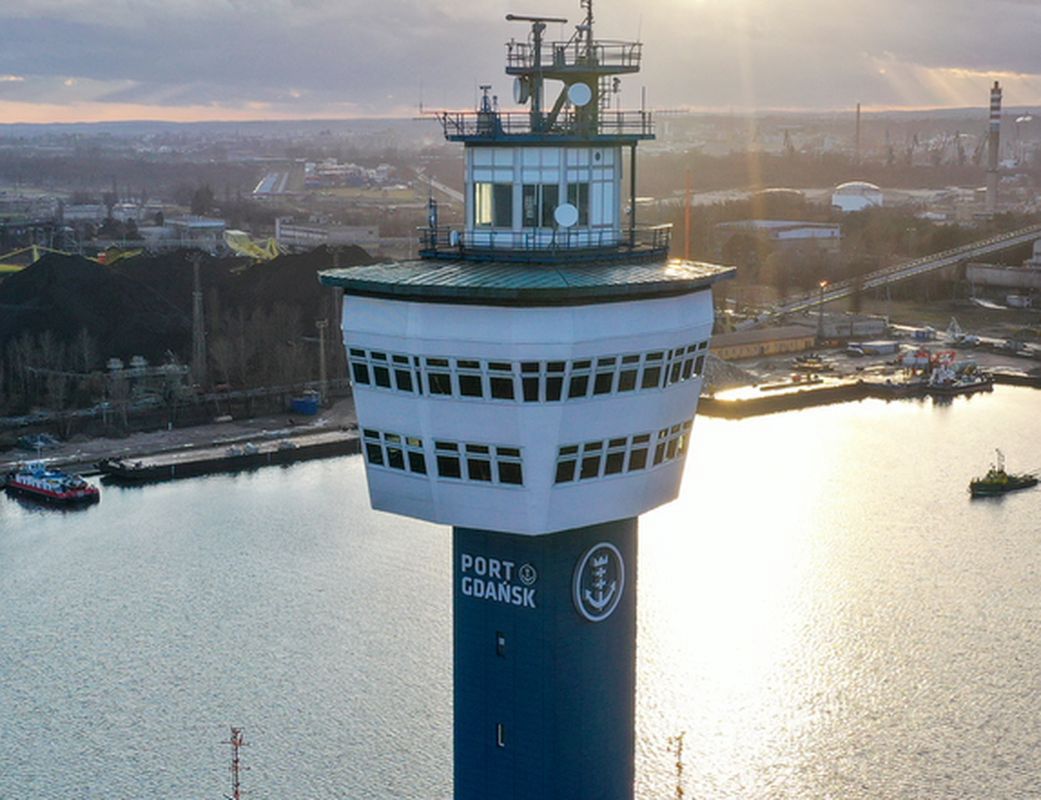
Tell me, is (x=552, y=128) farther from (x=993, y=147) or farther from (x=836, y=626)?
(x=993, y=147)

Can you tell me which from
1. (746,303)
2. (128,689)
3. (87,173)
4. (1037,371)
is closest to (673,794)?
(128,689)

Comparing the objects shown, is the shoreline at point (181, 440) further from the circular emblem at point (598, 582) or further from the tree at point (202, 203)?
the tree at point (202, 203)

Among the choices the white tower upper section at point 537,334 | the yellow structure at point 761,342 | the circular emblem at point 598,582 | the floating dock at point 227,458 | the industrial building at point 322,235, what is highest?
the white tower upper section at point 537,334

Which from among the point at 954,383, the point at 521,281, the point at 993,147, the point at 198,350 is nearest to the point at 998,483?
the point at 954,383

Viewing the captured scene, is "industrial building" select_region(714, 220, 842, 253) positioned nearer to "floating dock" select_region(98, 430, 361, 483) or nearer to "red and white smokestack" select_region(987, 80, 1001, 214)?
"red and white smokestack" select_region(987, 80, 1001, 214)

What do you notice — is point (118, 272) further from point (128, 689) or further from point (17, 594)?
point (128, 689)

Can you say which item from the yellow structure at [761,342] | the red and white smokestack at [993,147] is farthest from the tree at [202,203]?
the yellow structure at [761,342]

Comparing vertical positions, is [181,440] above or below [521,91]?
below
